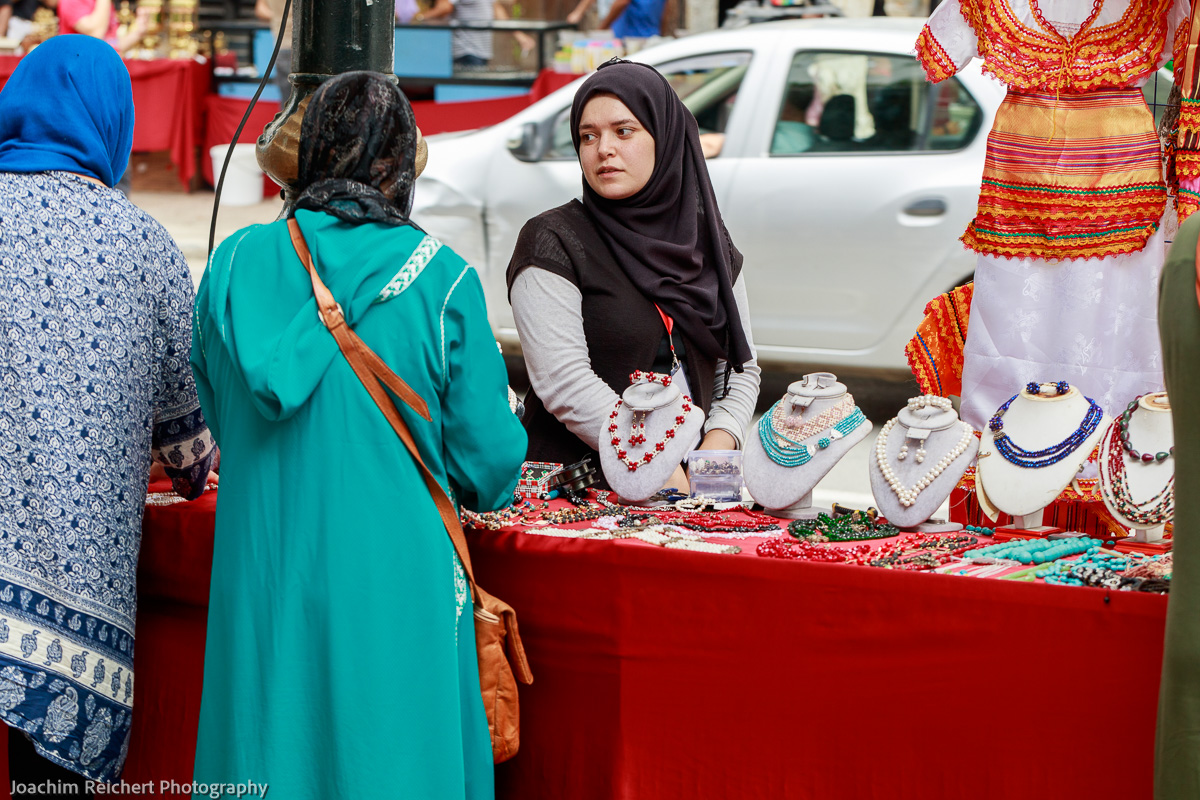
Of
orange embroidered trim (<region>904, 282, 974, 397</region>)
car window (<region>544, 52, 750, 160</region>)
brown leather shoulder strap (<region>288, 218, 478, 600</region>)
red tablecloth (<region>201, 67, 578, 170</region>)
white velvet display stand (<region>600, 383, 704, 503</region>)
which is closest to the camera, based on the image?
brown leather shoulder strap (<region>288, 218, 478, 600</region>)

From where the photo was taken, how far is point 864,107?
5.37 metres

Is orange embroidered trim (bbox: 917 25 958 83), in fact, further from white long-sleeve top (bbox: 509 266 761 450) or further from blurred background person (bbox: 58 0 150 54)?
blurred background person (bbox: 58 0 150 54)

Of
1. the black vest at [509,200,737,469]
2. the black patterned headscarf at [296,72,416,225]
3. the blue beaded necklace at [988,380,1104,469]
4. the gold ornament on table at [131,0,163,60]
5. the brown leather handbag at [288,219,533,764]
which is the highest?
the gold ornament on table at [131,0,163,60]

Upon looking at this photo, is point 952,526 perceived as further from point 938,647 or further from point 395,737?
point 395,737

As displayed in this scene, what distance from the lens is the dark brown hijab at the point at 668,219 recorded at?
262cm

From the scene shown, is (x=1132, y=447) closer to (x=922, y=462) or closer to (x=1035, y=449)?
(x=1035, y=449)

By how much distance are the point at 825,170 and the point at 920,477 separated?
3.32 meters

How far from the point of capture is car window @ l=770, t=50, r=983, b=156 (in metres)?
5.24

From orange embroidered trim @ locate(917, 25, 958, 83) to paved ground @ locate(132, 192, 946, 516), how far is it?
853 millimetres

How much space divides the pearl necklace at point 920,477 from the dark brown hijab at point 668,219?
60 centimetres

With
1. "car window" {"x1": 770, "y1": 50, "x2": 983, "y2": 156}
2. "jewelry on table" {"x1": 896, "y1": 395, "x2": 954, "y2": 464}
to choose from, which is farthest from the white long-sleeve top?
"car window" {"x1": 770, "y1": 50, "x2": 983, "y2": 156}

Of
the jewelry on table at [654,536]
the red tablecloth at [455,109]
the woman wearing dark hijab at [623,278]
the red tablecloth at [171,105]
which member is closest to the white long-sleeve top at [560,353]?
the woman wearing dark hijab at [623,278]

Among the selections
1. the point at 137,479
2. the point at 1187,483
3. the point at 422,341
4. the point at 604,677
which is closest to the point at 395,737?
the point at 604,677

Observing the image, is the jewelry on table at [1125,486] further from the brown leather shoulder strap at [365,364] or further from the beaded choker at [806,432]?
the brown leather shoulder strap at [365,364]
